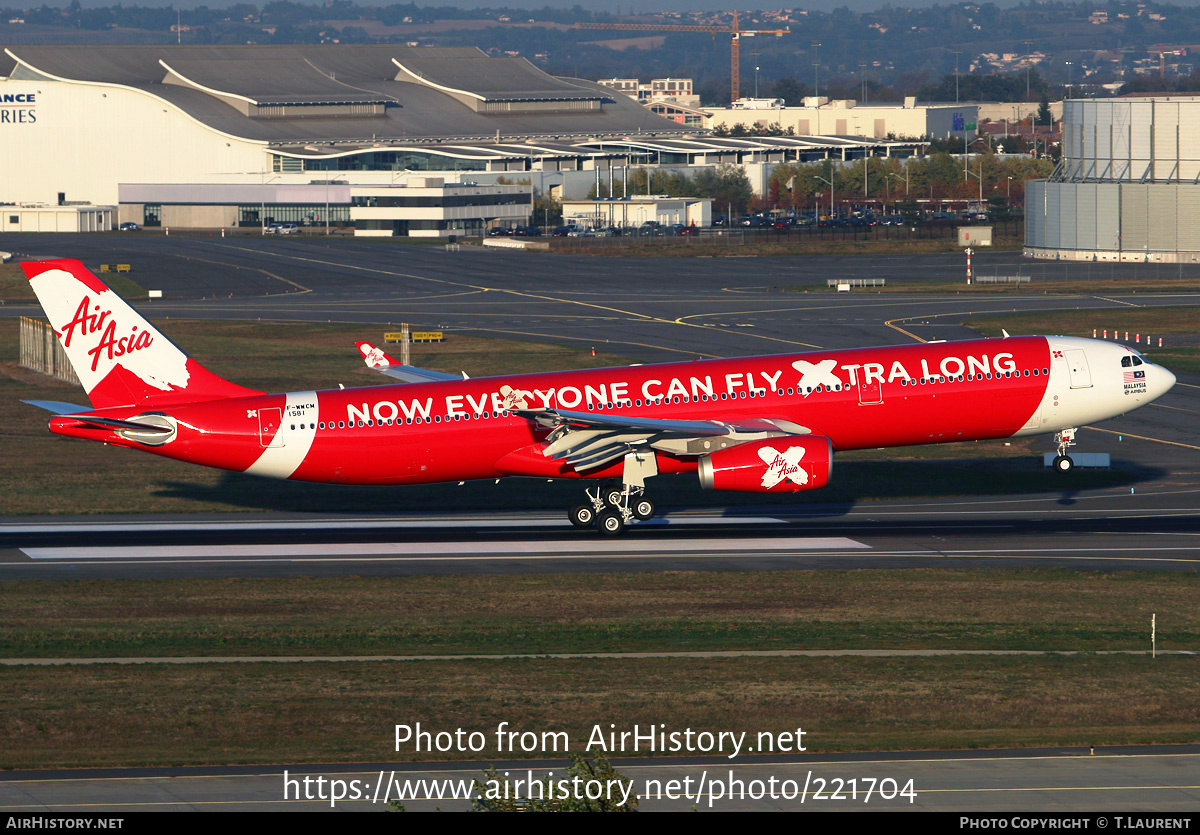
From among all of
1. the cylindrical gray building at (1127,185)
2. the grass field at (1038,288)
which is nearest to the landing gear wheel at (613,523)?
the grass field at (1038,288)

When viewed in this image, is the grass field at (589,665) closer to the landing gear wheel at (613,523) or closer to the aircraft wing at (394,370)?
the landing gear wheel at (613,523)

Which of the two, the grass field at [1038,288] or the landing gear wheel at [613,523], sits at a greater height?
the grass field at [1038,288]

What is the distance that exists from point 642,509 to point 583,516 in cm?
215

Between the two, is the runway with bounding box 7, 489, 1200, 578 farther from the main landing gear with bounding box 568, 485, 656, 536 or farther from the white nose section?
the white nose section

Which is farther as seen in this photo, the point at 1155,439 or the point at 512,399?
the point at 1155,439

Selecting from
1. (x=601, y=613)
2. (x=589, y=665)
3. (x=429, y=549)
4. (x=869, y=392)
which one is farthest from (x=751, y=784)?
(x=869, y=392)

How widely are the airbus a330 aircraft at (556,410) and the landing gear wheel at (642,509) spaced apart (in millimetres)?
35

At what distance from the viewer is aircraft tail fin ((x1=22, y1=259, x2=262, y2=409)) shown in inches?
1895

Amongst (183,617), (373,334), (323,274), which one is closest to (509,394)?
(183,617)

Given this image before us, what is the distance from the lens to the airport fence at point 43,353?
288ft

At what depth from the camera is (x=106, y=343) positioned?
48469 millimetres

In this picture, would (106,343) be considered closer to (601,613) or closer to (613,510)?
(613,510)

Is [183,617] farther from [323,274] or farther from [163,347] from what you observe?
[323,274]

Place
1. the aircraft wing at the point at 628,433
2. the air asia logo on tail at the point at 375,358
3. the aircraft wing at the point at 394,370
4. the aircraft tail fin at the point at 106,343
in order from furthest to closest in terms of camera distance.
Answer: the air asia logo on tail at the point at 375,358, the aircraft wing at the point at 394,370, the aircraft tail fin at the point at 106,343, the aircraft wing at the point at 628,433
